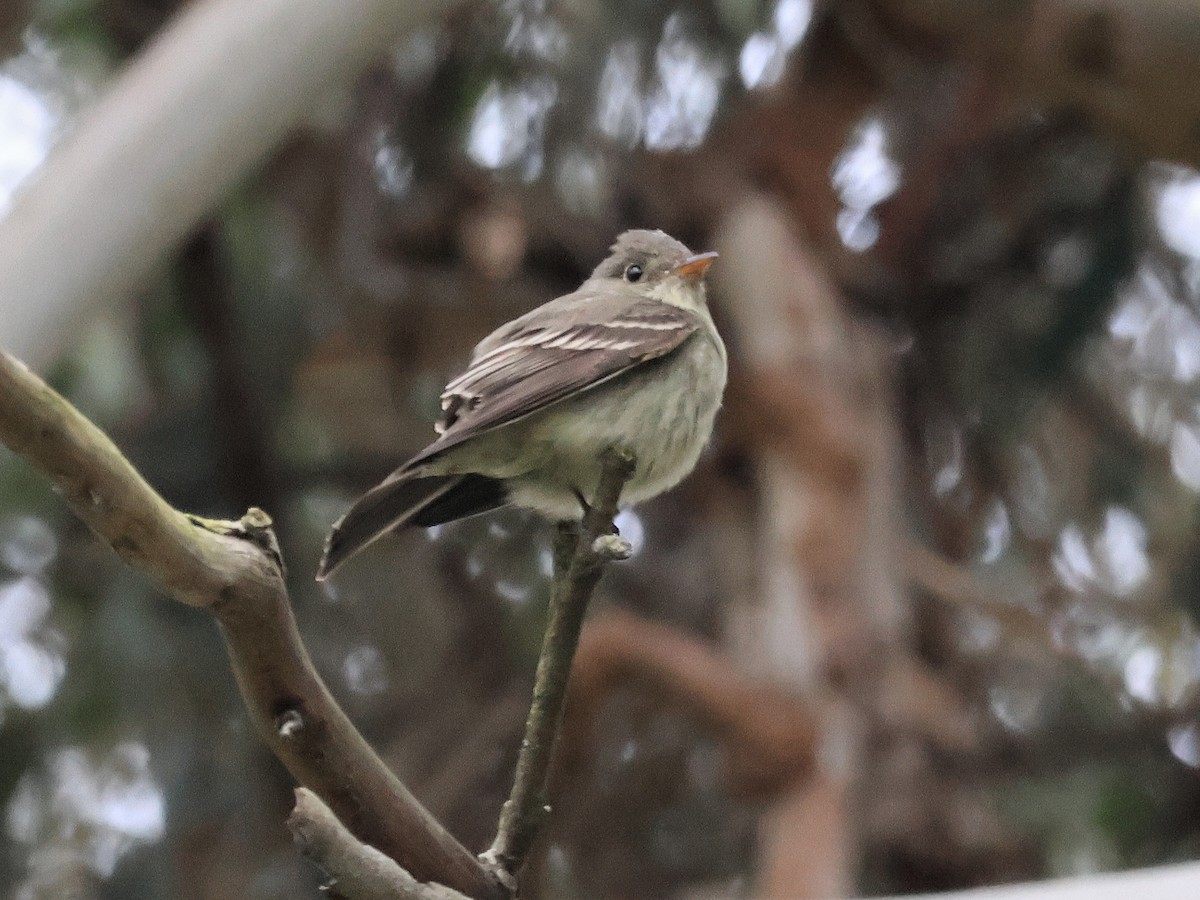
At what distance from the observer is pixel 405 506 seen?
2.12m

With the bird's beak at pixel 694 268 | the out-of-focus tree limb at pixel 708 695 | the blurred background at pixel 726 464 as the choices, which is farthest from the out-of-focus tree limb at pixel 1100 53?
the bird's beak at pixel 694 268

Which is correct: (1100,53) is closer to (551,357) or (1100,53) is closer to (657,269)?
(657,269)

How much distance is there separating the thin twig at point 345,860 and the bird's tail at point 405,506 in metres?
0.39

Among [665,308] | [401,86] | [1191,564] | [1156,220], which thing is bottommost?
[1191,564]

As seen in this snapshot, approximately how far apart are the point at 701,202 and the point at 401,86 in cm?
116

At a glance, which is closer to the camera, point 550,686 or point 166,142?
point 550,686

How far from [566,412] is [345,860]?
92 cm

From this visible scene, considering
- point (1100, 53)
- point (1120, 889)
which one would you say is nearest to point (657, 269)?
point (1120, 889)

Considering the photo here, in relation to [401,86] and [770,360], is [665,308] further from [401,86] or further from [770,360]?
[401,86]

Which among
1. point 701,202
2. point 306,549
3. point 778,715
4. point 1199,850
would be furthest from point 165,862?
point 1199,850

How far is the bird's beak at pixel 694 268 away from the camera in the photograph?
2592 millimetres

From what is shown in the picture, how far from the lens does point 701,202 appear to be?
5.13 metres

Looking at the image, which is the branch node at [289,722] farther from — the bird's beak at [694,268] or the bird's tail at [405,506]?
the bird's beak at [694,268]

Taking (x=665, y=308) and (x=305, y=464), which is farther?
(x=305, y=464)
